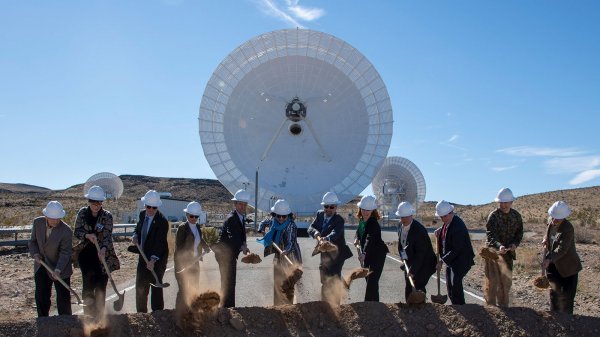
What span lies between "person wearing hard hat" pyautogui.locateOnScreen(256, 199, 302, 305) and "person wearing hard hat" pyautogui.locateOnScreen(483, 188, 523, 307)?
3.04 meters

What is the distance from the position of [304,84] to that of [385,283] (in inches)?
720

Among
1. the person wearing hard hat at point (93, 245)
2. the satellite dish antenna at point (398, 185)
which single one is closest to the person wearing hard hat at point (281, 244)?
the person wearing hard hat at point (93, 245)

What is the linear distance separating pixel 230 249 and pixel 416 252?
284 cm

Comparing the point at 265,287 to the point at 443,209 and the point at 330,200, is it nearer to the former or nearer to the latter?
the point at 330,200

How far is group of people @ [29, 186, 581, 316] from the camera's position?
8.57 meters

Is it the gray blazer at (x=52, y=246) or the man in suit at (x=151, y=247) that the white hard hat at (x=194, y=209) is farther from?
the gray blazer at (x=52, y=246)

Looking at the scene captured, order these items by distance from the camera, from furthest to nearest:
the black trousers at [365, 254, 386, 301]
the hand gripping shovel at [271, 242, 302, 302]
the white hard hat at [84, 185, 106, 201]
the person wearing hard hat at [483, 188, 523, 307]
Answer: the person wearing hard hat at [483, 188, 523, 307]
the black trousers at [365, 254, 386, 301]
the hand gripping shovel at [271, 242, 302, 302]
the white hard hat at [84, 185, 106, 201]

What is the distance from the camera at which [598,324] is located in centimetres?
845

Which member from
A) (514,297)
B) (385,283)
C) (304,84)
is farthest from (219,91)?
(514,297)

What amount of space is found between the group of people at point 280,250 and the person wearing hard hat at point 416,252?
2 centimetres

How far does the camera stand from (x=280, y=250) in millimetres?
9422

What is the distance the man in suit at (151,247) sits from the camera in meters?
9.03

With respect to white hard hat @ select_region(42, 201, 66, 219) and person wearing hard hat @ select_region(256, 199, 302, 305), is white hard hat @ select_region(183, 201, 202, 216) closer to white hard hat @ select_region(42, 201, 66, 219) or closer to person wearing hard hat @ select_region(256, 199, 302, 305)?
person wearing hard hat @ select_region(256, 199, 302, 305)

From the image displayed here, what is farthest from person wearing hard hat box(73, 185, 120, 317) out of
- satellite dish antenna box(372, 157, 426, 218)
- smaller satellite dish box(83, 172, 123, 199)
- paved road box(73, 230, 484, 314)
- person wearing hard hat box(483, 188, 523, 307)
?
smaller satellite dish box(83, 172, 123, 199)
